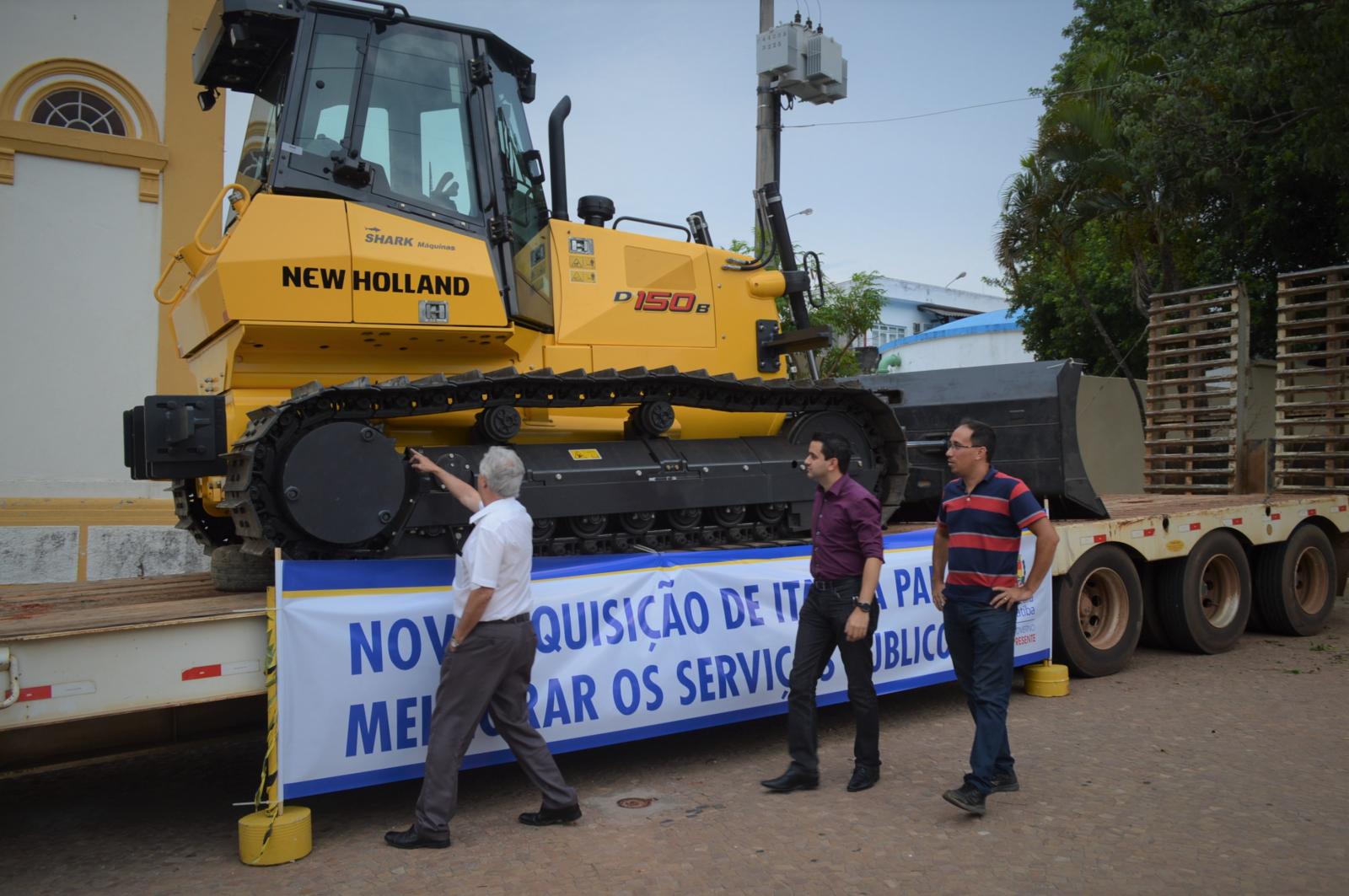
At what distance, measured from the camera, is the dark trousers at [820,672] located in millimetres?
5430

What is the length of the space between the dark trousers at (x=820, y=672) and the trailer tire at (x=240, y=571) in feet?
9.47

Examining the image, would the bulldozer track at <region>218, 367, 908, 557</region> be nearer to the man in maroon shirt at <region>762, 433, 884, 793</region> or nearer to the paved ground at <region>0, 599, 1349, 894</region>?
the paved ground at <region>0, 599, 1349, 894</region>

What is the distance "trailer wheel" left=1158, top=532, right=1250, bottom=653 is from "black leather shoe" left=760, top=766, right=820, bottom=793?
4.83 metres

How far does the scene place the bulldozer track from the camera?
216 inches

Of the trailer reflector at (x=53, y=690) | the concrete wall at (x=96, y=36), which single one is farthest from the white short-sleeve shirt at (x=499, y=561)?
the concrete wall at (x=96, y=36)

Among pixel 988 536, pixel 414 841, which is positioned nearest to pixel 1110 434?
pixel 988 536

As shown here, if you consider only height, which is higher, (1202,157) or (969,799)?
(1202,157)

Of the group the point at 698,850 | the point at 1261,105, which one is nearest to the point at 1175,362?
the point at 1261,105

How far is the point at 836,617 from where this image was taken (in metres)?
5.43

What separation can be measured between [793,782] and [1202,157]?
1349 cm

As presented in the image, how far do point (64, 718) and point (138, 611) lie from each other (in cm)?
68

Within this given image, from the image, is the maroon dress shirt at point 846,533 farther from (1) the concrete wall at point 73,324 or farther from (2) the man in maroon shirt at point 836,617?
(1) the concrete wall at point 73,324

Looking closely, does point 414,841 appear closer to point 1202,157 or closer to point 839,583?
point 839,583

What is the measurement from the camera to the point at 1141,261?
62.3 feet
